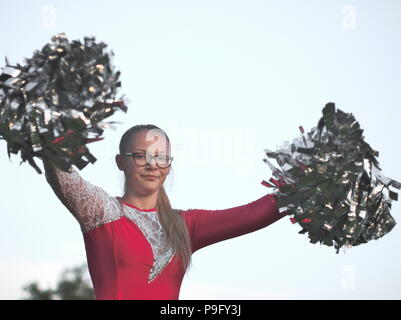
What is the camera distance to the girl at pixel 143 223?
425 cm

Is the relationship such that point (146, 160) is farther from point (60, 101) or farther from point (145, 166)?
point (60, 101)

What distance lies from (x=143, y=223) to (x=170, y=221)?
0.67 ft

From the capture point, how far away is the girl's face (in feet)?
14.9

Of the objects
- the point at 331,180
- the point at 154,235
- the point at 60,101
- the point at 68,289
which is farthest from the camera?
the point at 68,289

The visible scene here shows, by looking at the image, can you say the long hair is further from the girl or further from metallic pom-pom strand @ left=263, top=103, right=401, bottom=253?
metallic pom-pom strand @ left=263, top=103, right=401, bottom=253

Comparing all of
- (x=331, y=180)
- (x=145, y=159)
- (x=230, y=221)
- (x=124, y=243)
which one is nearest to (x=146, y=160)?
(x=145, y=159)

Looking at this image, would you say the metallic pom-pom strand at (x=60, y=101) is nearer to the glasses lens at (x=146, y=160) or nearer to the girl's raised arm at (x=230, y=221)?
the glasses lens at (x=146, y=160)

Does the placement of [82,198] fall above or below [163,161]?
below

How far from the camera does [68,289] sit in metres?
19.7

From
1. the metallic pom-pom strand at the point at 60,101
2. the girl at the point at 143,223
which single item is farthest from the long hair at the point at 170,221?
the metallic pom-pom strand at the point at 60,101

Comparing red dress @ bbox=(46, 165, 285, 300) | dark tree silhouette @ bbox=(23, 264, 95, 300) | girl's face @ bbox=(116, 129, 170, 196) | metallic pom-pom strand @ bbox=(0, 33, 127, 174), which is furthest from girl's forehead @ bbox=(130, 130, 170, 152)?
dark tree silhouette @ bbox=(23, 264, 95, 300)

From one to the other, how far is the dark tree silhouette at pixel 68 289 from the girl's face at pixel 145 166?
1460 centimetres

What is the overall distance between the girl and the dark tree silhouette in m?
14.5

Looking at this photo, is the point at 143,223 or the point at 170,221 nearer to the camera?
the point at 143,223
